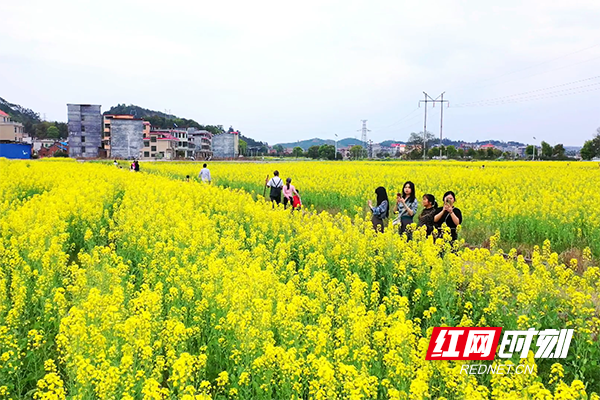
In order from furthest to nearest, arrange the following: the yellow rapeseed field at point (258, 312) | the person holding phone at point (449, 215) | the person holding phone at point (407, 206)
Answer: the person holding phone at point (407, 206) < the person holding phone at point (449, 215) < the yellow rapeseed field at point (258, 312)

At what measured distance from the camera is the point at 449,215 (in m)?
8.33

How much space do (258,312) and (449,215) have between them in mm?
5029

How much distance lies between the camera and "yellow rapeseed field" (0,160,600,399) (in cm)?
361

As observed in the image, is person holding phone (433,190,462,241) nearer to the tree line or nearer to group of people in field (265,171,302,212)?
group of people in field (265,171,302,212)

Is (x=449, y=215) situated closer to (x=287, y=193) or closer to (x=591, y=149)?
(x=287, y=193)

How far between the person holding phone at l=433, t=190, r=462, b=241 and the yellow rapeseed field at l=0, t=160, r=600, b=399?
2.07ft

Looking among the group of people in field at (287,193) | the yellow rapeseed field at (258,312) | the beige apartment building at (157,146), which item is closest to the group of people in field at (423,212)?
the yellow rapeseed field at (258,312)

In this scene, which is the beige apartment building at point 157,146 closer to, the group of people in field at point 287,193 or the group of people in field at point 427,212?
the group of people in field at point 287,193

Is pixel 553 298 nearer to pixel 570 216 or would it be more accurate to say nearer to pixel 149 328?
pixel 149 328

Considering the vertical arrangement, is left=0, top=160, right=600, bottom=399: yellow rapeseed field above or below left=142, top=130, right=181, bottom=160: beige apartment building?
below

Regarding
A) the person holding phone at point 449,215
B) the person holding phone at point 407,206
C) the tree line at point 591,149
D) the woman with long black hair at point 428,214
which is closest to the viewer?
the person holding phone at point 449,215

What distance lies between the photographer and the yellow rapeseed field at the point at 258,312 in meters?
3.61

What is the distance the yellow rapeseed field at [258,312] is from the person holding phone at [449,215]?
632 mm

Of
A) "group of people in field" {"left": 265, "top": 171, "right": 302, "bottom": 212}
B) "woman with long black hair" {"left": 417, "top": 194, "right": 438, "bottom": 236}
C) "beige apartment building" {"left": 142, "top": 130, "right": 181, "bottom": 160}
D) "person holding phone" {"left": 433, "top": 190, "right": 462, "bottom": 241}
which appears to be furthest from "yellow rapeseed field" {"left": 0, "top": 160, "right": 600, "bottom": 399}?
"beige apartment building" {"left": 142, "top": 130, "right": 181, "bottom": 160}
